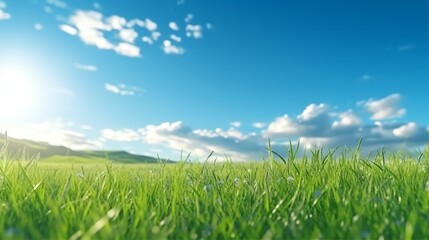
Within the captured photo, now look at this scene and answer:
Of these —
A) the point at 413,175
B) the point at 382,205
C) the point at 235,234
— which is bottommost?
the point at 235,234

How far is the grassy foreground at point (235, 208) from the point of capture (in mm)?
3514

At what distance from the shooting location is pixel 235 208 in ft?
14.4

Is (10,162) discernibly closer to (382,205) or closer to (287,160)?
(287,160)

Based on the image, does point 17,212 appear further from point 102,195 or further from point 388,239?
point 388,239

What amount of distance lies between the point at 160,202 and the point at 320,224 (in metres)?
1.80

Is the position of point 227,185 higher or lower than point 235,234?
higher

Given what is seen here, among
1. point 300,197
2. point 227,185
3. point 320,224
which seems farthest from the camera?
point 227,185

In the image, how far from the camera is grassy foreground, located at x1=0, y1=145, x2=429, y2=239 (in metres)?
3.51

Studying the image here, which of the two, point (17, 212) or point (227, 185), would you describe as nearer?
point (17, 212)

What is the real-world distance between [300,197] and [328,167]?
1.07 m

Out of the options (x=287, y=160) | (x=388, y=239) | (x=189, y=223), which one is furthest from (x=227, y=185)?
(x=388, y=239)

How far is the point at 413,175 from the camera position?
19.7ft

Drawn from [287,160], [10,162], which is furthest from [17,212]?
[287,160]

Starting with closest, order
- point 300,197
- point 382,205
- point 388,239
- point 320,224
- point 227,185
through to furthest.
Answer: point 388,239 < point 320,224 < point 382,205 < point 300,197 < point 227,185
